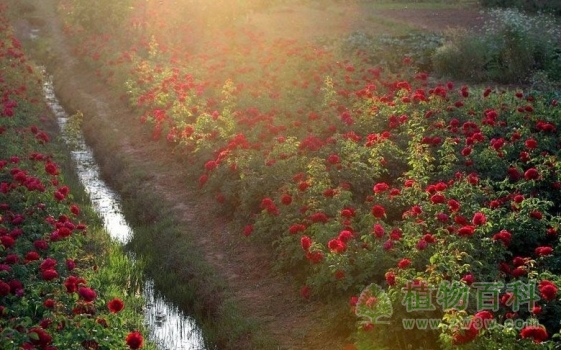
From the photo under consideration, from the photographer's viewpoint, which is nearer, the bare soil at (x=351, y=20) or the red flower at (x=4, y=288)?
the red flower at (x=4, y=288)

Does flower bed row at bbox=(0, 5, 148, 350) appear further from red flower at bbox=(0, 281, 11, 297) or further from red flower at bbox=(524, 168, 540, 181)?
red flower at bbox=(524, 168, 540, 181)

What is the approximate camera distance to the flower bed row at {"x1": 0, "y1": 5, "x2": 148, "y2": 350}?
5480mm

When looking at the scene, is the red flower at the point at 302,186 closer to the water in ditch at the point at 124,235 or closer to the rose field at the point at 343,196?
the rose field at the point at 343,196

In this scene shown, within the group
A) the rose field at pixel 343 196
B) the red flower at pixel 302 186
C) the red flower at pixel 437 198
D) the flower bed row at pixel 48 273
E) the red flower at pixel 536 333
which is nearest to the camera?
the red flower at pixel 536 333

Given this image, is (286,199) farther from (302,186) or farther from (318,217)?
(318,217)

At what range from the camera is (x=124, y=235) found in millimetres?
10758

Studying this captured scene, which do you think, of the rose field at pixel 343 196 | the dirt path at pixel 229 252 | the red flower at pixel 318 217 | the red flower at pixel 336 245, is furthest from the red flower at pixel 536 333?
the red flower at pixel 318 217

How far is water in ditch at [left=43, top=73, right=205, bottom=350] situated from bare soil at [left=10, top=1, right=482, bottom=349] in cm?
66

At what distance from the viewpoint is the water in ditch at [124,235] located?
25.5ft

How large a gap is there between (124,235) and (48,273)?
4926 millimetres

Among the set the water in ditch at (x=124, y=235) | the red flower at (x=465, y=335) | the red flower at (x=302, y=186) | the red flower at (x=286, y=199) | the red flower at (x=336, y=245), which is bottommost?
the water in ditch at (x=124, y=235)

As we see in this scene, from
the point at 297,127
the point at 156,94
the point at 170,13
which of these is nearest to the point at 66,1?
the point at 170,13

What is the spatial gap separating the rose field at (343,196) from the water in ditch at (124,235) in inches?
25.3

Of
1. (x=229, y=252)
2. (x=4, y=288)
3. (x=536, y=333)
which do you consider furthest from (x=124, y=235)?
(x=536, y=333)
